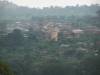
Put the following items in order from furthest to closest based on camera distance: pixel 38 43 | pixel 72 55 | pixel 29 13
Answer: pixel 29 13 → pixel 38 43 → pixel 72 55

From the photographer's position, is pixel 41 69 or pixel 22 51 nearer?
pixel 41 69

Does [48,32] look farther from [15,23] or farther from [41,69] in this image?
[41,69]

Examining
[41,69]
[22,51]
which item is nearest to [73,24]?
[22,51]

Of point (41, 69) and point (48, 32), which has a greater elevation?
point (48, 32)

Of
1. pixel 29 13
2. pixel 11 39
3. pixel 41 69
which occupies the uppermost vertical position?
pixel 29 13

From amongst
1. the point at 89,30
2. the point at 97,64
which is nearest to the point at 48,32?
the point at 89,30

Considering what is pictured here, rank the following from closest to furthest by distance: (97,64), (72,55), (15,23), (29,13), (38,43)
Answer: (97,64) → (72,55) → (38,43) → (15,23) → (29,13)

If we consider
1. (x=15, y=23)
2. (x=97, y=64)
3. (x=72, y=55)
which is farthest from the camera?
(x=15, y=23)

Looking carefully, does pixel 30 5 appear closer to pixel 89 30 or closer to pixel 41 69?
pixel 89 30

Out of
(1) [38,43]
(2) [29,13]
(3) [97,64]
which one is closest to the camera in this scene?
(3) [97,64]
